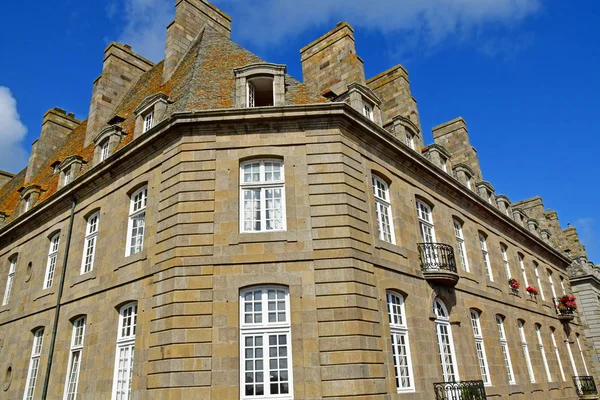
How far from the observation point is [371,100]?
46.4 feet

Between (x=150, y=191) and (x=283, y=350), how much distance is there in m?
5.68

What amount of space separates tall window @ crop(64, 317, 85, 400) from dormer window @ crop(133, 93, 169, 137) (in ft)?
19.7

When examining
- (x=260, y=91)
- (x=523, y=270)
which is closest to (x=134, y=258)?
(x=260, y=91)

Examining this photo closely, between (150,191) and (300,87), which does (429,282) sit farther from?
(150,191)

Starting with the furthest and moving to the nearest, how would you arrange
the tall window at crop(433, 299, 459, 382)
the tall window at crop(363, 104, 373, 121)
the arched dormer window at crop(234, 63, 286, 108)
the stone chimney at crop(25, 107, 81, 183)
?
the stone chimney at crop(25, 107, 81, 183)
the tall window at crop(363, 104, 373, 121)
the tall window at crop(433, 299, 459, 382)
the arched dormer window at crop(234, 63, 286, 108)

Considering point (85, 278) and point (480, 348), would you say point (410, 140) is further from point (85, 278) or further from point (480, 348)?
point (85, 278)

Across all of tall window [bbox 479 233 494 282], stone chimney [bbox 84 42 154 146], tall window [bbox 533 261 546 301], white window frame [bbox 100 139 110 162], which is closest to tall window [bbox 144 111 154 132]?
white window frame [bbox 100 139 110 162]

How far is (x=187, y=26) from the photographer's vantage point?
17672 millimetres

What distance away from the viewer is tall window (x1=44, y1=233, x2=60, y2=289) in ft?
51.6

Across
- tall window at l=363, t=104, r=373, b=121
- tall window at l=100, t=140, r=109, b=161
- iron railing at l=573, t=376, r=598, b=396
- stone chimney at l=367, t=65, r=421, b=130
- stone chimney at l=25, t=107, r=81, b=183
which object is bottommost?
iron railing at l=573, t=376, r=598, b=396

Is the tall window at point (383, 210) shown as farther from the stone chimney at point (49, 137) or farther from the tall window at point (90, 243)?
the stone chimney at point (49, 137)

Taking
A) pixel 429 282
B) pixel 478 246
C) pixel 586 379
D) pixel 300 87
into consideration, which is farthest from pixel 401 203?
pixel 586 379

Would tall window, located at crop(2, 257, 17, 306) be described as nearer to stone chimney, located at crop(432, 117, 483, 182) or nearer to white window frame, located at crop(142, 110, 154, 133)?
white window frame, located at crop(142, 110, 154, 133)

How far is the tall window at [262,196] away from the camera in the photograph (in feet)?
36.1
